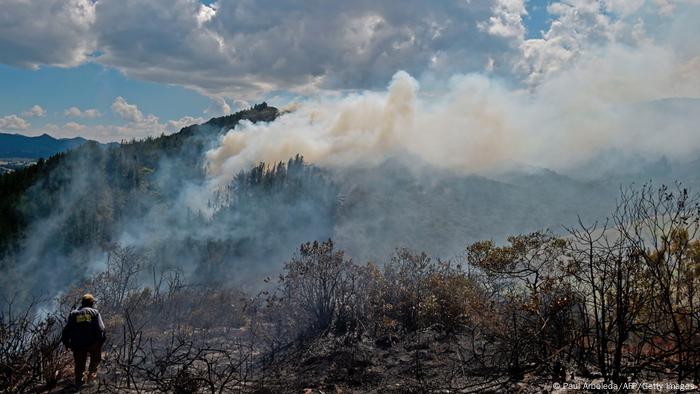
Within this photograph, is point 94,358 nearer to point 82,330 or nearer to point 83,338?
point 83,338

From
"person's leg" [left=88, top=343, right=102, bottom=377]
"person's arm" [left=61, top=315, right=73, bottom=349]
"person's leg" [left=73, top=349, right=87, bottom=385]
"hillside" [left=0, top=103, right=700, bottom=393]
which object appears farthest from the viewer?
"person's leg" [left=88, top=343, right=102, bottom=377]

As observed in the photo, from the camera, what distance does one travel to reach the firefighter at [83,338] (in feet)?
31.0

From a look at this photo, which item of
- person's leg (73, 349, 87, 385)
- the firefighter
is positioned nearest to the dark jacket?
the firefighter

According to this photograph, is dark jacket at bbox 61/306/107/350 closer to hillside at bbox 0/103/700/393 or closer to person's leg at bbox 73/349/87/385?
person's leg at bbox 73/349/87/385

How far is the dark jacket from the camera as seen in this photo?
31.0ft

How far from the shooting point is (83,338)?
9484mm

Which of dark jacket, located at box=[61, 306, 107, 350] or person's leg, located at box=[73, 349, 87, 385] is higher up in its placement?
dark jacket, located at box=[61, 306, 107, 350]

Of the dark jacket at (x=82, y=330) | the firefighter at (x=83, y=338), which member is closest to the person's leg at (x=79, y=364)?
the firefighter at (x=83, y=338)

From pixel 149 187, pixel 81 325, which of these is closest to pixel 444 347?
pixel 81 325

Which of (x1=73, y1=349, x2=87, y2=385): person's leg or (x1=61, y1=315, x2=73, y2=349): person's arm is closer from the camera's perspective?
(x1=61, y1=315, x2=73, y2=349): person's arm

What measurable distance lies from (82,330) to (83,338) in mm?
147

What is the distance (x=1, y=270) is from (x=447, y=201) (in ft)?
117

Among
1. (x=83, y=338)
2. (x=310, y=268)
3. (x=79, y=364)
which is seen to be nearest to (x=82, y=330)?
(x=83, y=338)

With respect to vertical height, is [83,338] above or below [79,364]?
above
